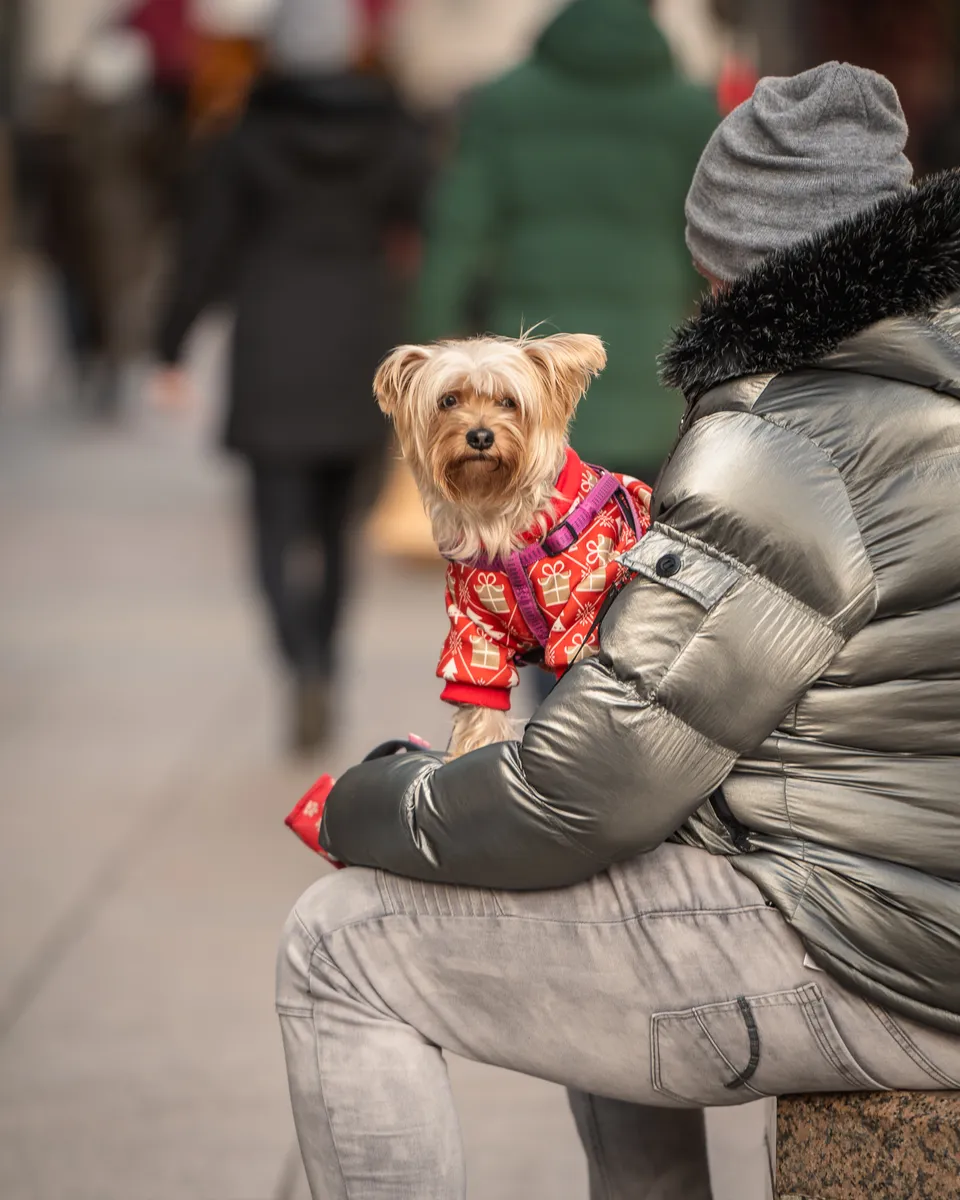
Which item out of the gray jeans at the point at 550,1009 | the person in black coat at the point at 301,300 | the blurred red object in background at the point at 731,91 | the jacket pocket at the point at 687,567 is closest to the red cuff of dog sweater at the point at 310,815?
the gray jeans at the point at 550,1009

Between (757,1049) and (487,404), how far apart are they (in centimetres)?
92

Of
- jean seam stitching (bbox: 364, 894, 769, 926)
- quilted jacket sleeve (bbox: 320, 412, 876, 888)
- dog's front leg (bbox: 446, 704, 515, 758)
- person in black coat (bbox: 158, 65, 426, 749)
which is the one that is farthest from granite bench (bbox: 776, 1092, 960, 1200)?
person in black coat (bbox: 158, 65, 426, 749)

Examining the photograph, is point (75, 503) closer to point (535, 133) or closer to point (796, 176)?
point (535, 133)

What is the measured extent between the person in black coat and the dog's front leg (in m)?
3.33

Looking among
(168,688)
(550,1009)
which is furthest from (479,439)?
(168,688)

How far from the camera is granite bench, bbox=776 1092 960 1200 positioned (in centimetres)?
225

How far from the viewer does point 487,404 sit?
2578 mm

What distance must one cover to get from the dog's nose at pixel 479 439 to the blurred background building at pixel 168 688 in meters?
1.42

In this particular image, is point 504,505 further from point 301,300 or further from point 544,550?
point 301,300

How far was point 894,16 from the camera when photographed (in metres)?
8.70

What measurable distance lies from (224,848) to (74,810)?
642mm

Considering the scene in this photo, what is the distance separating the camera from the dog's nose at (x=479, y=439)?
256 cm

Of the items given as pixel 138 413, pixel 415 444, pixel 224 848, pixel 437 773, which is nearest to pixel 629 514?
pixel 415 444

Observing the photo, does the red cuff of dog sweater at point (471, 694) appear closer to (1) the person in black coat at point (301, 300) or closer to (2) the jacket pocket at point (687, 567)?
(2) the jacket pocket at point (687, 567)
